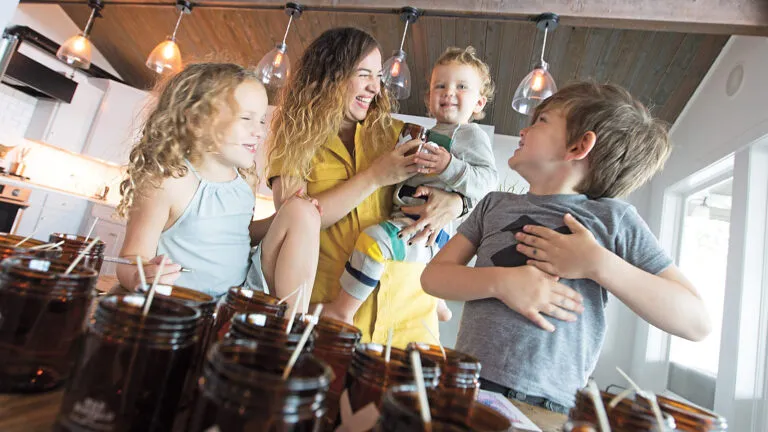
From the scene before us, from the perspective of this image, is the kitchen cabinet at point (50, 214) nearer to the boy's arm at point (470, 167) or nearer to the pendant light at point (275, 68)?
the pendant light at point (275, 68)

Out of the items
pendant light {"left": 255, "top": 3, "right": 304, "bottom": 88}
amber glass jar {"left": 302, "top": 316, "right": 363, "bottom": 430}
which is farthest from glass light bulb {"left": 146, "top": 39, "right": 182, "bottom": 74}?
amber glass jar {"left": 302, "top": 316, "right": 363, "bottom": 430}

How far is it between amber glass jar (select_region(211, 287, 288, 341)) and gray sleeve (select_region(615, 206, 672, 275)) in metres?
0.80

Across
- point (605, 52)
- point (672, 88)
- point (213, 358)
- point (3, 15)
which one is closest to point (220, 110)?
point (3, 15)

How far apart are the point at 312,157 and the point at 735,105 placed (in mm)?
2903

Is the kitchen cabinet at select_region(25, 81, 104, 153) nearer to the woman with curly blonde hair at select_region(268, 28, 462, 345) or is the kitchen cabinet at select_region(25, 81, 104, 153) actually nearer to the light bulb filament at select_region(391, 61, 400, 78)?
the light bulb filament at select_region(391, 61, 400, 78)

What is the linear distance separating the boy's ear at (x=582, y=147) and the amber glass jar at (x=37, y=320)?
1020 mm

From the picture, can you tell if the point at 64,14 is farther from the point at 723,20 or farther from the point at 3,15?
the point at 723,20

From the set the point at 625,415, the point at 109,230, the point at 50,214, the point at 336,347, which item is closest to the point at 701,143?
the point at 625,415

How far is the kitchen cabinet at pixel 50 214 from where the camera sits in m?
4.24

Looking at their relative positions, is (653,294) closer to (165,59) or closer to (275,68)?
(275,68)

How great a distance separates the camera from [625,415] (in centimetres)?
39

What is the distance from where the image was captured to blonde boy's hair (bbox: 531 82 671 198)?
110cm

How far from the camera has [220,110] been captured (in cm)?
124

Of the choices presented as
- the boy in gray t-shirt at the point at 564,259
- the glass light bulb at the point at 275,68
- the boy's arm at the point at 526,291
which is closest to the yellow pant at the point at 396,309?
the boy in gray t-shirt at the point at 564,259
